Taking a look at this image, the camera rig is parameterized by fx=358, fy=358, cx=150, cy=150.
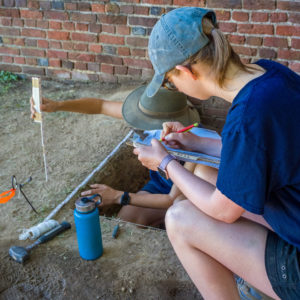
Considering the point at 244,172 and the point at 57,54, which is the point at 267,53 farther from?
the point at 244,172

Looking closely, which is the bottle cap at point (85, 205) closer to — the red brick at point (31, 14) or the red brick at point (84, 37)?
the red brick at point (84, 37)

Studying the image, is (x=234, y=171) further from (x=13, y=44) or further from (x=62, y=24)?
(x=13, y=44)

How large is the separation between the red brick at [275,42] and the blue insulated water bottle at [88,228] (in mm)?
2276

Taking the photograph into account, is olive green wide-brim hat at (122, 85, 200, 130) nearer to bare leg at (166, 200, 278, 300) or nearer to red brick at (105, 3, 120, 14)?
red brick at (105, 3, 120, 14)

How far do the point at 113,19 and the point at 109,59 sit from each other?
0.40m

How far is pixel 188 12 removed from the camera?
4.33 ft

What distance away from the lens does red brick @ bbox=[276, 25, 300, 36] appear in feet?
9.93

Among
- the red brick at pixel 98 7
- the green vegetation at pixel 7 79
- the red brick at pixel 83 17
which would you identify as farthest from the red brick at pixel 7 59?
the red brick at pixel 98 7

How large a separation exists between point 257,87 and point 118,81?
273 centimetres

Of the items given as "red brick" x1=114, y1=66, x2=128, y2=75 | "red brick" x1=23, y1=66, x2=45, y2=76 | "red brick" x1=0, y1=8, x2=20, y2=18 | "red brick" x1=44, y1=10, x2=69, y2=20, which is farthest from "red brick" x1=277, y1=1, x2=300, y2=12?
"red brick" x1=0, y1=8, x2=20, y2=18

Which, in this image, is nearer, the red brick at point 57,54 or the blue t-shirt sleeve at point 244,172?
the blue t-shirt sleeve at point 244,172

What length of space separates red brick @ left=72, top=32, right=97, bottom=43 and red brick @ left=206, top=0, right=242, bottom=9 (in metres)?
1.19

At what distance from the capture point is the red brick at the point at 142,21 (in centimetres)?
335

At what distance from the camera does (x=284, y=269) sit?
46.8 inches
